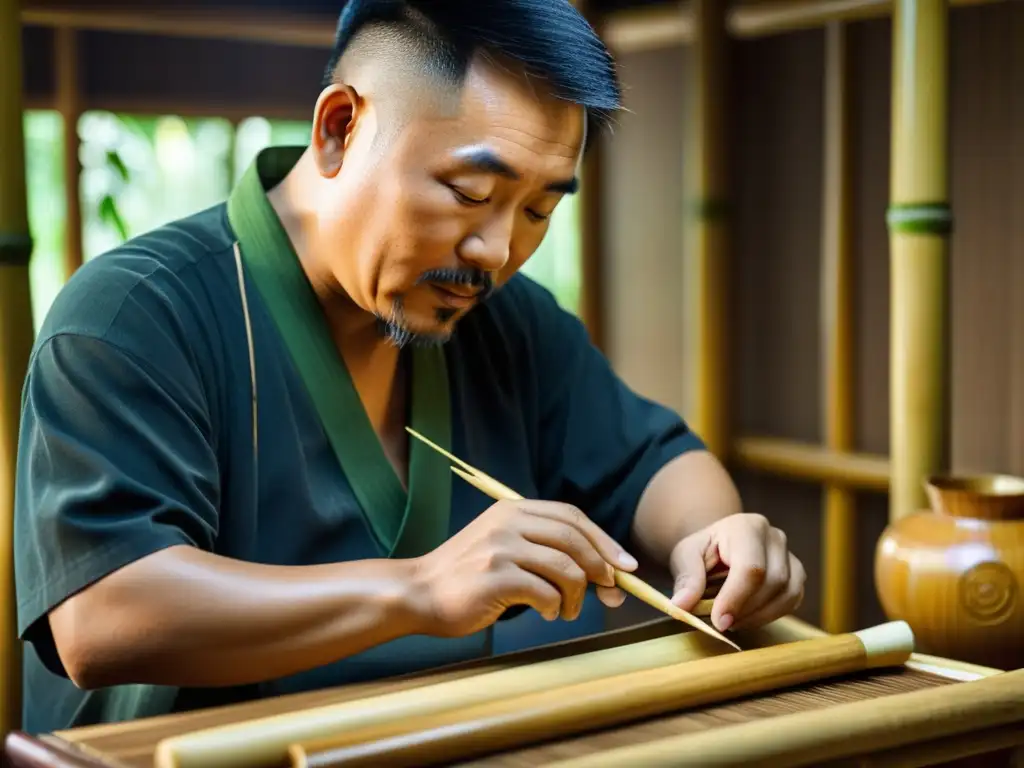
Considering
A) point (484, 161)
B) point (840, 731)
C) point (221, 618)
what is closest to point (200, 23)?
point (484, 161)

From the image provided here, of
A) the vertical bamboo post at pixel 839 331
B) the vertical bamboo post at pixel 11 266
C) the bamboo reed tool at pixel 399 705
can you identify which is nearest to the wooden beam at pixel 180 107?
the vertical bamboo post at pixel 11 266

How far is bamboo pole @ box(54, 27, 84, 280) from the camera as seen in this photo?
2.66m

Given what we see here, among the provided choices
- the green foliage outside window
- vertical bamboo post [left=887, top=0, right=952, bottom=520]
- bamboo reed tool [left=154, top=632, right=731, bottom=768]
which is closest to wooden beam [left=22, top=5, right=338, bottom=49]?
the green foliage outside window

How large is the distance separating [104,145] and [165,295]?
1.37 m

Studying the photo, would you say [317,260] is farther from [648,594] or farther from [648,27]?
[648,27]

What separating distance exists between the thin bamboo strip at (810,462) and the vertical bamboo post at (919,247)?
0.53 meters

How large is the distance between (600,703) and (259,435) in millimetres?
630

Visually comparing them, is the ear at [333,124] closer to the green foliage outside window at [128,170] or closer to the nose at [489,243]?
the nose at [489,243]

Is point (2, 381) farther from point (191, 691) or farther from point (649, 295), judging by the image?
point (649, 295)

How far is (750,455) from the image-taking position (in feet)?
9.98

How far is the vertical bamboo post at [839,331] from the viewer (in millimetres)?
2836

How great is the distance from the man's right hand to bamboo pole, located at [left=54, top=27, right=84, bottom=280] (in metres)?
1.53

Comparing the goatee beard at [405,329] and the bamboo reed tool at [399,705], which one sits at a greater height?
the goatee beard at [405,329]

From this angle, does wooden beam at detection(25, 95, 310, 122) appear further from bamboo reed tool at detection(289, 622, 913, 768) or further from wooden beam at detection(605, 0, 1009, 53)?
bamboo reed tool at detection(289, 622, 913, 768)
